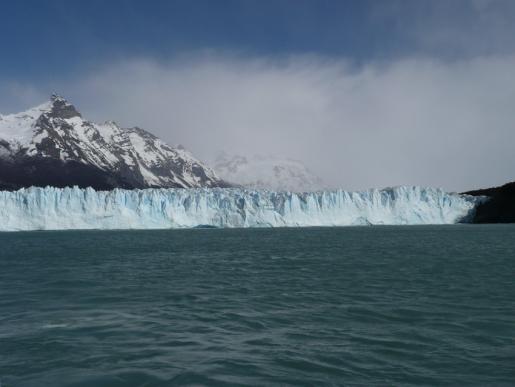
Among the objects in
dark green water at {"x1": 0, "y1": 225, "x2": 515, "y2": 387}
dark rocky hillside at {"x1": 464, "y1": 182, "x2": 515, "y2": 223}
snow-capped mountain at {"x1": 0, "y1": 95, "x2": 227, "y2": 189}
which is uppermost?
snow-capped mountain at {"x1": 0, "y1": 95, "x2": 227, "y2": 189}

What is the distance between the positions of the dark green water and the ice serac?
147ft

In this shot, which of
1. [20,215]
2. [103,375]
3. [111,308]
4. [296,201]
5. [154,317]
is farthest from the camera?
[296,201]

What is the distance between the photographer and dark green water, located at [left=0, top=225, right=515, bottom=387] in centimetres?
734

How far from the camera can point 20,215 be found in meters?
60.9

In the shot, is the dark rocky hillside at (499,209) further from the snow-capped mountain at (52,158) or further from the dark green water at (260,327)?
the snow-capped mountain at (52,158)

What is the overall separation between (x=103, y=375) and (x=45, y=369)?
947mm

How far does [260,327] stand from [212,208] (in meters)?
56.1

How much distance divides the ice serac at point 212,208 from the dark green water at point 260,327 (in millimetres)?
44686

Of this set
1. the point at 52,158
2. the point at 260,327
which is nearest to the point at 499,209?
the point at 260,327

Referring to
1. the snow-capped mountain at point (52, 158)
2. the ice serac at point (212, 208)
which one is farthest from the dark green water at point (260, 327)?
the snow-capped mountain at point (52, 158)

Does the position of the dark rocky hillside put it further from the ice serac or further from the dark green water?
the dark green water

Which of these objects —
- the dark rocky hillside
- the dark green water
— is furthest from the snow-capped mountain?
the dark green water

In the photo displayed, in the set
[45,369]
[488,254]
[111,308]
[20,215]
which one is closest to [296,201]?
[20,215]

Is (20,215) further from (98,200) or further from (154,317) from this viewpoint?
(154,317)
